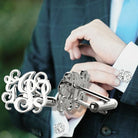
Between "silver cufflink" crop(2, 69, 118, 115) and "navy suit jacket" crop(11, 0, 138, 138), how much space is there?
10 centimetres

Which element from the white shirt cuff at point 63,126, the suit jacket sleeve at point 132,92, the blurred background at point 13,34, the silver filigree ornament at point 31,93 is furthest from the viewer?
the blurred background at point 13,34

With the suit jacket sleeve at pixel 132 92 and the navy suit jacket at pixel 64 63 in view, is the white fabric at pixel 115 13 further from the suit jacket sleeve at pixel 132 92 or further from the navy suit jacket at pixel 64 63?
the suit jacket sleeve at pixel 132 92

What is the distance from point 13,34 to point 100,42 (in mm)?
1130

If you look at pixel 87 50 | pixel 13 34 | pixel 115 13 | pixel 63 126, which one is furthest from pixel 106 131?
pixel 13 34

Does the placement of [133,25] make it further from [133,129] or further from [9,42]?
[9,42]

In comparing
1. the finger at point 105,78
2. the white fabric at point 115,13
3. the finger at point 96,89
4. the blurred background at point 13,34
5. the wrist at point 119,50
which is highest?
the white fabric at point 115,13

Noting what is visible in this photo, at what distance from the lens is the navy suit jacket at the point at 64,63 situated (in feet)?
3.18

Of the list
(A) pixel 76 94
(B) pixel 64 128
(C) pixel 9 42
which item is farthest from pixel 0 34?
Result: (A) pixel 76 94

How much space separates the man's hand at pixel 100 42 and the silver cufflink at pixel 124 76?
0.12 feet

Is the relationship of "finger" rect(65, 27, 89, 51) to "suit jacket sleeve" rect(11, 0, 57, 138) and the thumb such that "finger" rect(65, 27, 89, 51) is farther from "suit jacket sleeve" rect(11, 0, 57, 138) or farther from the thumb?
"suit jacket sleeve" rect(11, 0, 57, 138)

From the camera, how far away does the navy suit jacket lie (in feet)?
3.18

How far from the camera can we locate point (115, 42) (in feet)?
2.86

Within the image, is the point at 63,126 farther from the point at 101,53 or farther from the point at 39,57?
the point at 39,57

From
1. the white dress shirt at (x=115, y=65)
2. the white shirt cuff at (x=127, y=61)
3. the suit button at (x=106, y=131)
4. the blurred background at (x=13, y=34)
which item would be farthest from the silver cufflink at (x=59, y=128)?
the blurred background at (x=13, y=34)
